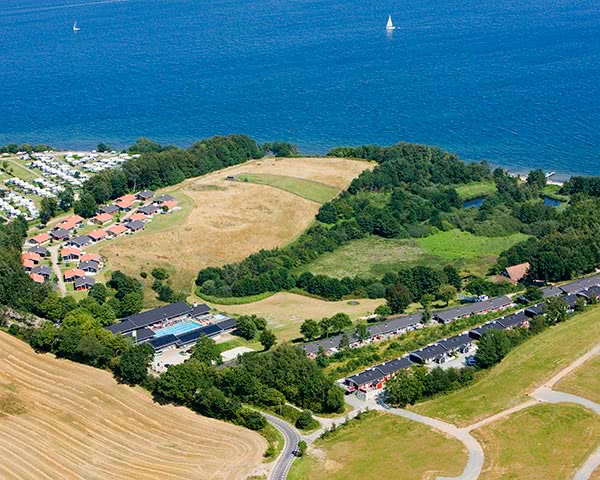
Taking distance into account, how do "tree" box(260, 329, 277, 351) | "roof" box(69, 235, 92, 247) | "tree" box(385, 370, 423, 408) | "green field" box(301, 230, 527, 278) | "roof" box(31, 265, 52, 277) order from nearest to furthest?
1. "tree" box(385, 370, 423, 408)
2. "tree" box(260, 329, 277, 351)
3. "roof" box(31, 265, 52, 277)
4. "green field" box(301, 230, 527, 278)
5. "roof" box(69, 235, 92, 247)

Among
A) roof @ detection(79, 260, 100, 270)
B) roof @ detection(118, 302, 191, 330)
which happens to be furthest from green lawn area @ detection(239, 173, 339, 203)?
roof @ detection(118, 302, 191, 330)

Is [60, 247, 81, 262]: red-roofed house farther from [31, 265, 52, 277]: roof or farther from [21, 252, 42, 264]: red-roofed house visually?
[21, 252, 42, 264]: red-roofed house

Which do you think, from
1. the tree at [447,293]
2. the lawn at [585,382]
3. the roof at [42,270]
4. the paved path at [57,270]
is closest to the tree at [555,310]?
the lawn at [585,382]

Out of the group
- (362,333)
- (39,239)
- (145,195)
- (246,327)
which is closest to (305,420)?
(362,333)

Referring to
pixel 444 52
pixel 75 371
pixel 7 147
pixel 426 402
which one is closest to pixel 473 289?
pixel 426 402

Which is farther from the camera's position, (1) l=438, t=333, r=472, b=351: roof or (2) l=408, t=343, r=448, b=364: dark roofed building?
(1) l=438, t=333, r=472, b=351: roof

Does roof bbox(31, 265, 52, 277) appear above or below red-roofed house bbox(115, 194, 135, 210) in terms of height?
below

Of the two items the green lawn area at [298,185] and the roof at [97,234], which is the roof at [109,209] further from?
the green lawn area at [298,185]
